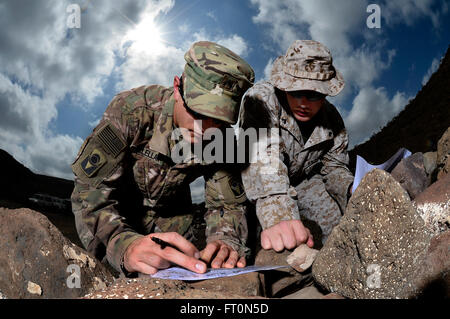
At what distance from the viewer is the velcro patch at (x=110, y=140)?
78.4 inches

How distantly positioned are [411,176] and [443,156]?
206 millimetres

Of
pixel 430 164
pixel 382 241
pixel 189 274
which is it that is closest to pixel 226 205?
pixel 189 274

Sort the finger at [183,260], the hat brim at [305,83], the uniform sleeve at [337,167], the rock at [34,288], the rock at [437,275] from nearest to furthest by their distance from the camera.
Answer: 1. the rock at [437,275]
2. the rock at [34,288]
3. the finger at [183,260]
4. the hat brim at [305,83]
5. the uniform sleeve at [337,167]

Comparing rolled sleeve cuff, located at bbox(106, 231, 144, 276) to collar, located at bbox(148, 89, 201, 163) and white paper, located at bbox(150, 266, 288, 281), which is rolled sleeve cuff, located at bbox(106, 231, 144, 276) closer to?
white paper, located at bbox(150, 266, 288, 281)

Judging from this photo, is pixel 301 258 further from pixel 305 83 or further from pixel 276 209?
pixel 305 83

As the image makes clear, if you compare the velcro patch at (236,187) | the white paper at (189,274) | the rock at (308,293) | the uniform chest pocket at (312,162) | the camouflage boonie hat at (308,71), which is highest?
the camouflage boonie hat at (308,71)

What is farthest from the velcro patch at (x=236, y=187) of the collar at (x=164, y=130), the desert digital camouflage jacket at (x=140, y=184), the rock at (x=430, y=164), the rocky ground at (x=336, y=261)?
the rock at (x=430, y=164)

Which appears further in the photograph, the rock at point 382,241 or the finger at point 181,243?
the finger at point 181,243

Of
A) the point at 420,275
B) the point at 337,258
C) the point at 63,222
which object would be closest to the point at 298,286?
the point at 337,258

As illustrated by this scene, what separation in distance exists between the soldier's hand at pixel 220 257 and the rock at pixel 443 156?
3.68 feet

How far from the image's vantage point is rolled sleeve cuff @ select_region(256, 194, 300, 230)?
197 centimetres

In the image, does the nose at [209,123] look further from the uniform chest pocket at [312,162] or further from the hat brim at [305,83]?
the uniform chest pocket at [312,162]

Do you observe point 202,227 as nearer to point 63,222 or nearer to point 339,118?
point 63,222
